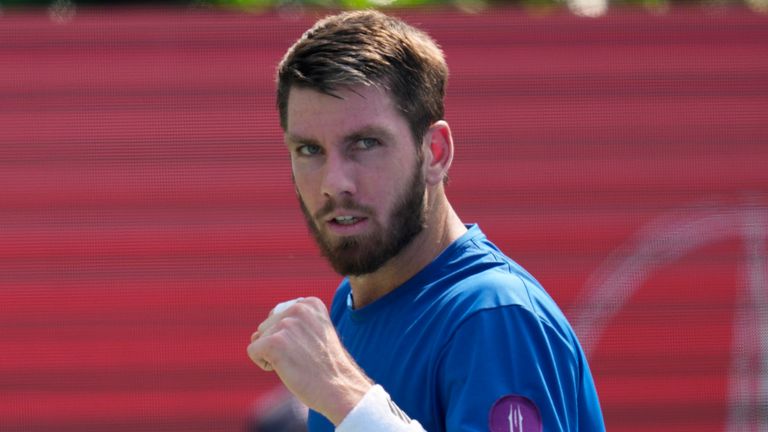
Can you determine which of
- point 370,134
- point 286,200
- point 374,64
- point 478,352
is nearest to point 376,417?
point 478,352

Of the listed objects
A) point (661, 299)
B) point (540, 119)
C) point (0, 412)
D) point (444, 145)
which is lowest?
point (0, 412)

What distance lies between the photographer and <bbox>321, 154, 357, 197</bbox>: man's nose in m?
1.91

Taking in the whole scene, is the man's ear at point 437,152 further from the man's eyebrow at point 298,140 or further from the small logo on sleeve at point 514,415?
the small logo on sleeve at point 514,415

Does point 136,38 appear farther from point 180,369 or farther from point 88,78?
point 180,369

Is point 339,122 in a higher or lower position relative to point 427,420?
higher

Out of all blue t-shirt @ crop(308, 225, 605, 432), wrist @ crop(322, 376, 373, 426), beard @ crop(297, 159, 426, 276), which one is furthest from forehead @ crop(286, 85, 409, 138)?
wrist @ crop(322, 376, 373, 426)

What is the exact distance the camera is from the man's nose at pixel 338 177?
1907 millimetres

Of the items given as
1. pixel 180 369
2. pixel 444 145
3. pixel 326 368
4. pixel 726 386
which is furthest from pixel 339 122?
pixel 726 386

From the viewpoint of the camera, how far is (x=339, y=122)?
1.92 m

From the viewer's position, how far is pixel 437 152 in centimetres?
204

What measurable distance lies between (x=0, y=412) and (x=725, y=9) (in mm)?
4113

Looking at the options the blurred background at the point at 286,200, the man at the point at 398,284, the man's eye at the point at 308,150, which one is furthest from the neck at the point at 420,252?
the blurred background at the point at 286,200

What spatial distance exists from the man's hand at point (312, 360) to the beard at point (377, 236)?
17 centimetres

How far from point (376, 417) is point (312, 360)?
13 cm
